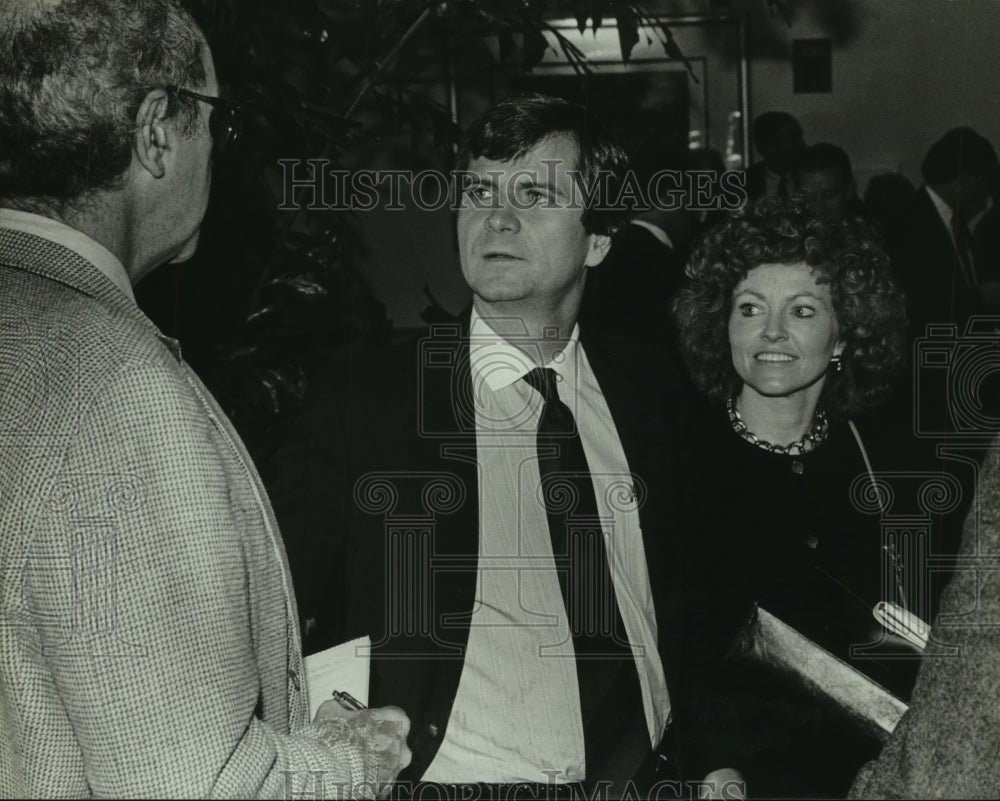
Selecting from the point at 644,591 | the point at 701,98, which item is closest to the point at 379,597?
the point at 644,591

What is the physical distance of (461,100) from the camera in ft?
6.02

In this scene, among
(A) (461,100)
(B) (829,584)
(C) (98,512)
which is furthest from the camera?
(A) (461,100)

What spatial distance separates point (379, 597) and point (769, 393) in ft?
2.34

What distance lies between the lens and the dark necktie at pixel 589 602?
1712mm

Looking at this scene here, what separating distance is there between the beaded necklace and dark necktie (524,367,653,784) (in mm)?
259

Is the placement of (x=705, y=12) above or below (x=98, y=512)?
above

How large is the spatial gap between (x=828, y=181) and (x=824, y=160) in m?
0.03

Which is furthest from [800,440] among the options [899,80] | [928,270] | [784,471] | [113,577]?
[113,577]

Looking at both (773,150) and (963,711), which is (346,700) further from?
(773,150)

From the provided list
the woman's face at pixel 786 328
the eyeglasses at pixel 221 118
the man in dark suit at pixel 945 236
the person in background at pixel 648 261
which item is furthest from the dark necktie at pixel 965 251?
the eyeglasses at pixel 221 118

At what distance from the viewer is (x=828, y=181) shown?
5.69 feet

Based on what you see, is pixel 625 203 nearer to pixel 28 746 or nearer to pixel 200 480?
pixel 200 480

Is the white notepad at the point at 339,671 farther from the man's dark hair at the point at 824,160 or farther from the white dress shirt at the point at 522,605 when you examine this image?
the man's dark hair at the point at 824,160

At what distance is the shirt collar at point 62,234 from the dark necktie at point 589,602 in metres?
0.79
